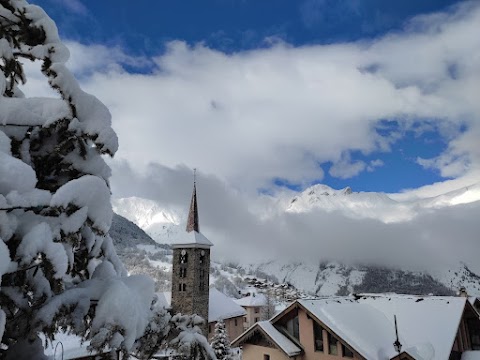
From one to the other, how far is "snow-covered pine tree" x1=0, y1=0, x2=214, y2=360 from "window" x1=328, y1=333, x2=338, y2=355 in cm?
1477

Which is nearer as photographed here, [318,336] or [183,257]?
[318,336]

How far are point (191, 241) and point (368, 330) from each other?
30.4 meters

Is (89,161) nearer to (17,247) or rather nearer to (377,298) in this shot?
(17,247)

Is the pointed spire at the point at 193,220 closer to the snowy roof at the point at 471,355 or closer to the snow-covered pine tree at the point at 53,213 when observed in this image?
the snowy roof at the point at 471,355

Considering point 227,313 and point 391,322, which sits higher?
point 227,313

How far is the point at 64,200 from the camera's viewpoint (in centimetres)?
314

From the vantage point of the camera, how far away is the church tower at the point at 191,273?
44125 millimetres

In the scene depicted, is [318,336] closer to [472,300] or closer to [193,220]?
[472,300]

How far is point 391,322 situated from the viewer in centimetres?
1862

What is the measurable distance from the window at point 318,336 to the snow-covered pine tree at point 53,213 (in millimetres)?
15047

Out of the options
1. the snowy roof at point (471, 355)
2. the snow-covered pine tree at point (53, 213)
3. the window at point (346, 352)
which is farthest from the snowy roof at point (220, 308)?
the snow-covered pine tree at point (53, 213)

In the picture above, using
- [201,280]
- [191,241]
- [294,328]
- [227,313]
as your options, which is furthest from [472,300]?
[227,313]

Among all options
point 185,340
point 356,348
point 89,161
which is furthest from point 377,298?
point 89,161

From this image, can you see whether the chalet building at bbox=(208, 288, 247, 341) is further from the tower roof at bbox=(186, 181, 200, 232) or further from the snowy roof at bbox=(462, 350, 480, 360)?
the snowy roof at bbox=(462, 350, 480, 360)
